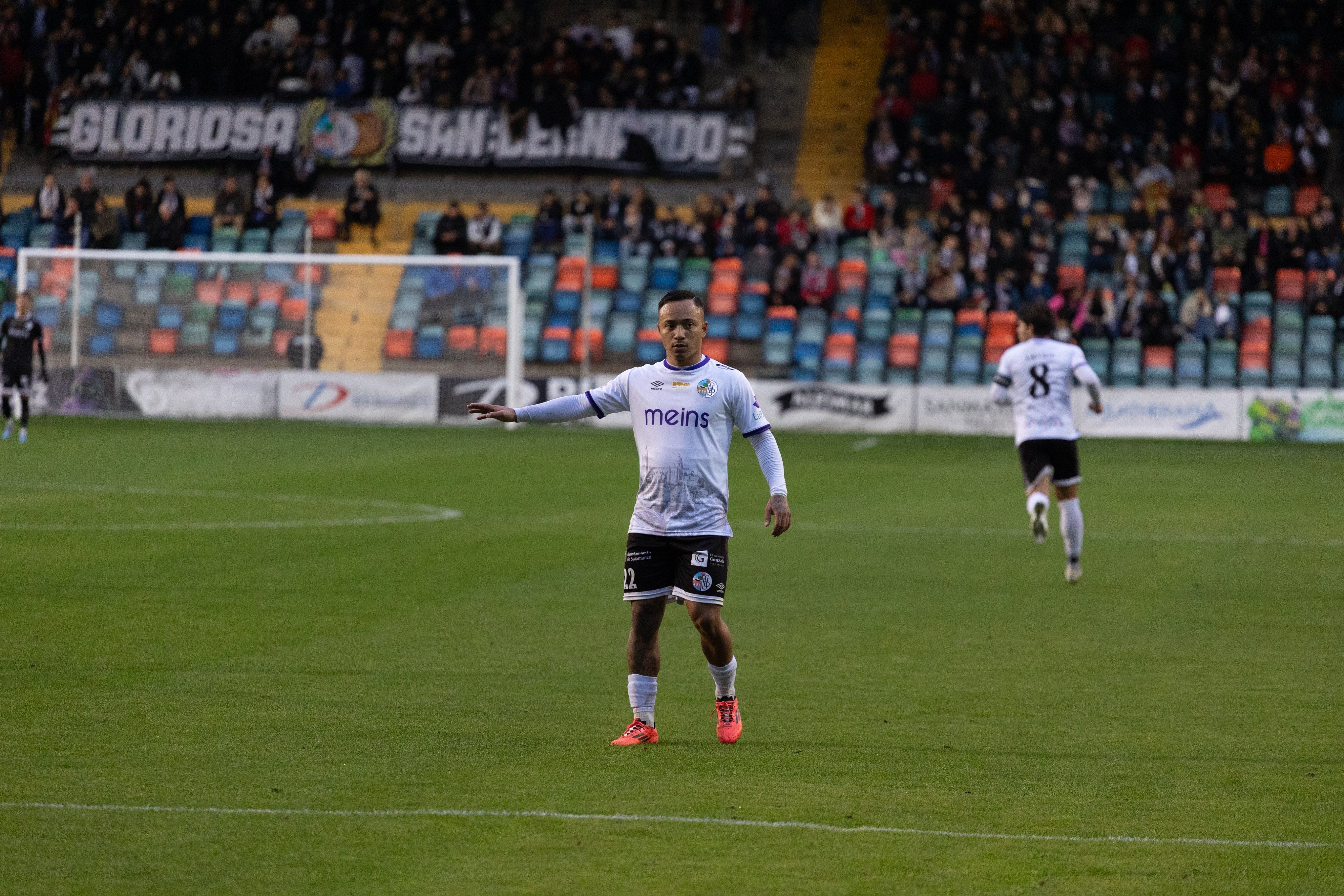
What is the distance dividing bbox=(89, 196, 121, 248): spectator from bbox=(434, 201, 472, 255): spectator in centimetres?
626

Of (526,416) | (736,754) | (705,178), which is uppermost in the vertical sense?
(705,178)

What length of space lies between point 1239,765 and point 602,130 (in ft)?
96.9

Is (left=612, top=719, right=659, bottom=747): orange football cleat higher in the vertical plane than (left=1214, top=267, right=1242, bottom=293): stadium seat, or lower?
lower

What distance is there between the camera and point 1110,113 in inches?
1324

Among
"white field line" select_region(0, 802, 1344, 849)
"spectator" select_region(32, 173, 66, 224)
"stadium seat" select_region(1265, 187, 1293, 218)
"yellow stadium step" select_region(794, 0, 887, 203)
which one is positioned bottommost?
"white field line" select_region(0, 802, 1344, 849)

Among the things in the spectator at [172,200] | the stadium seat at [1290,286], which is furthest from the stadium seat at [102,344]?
the stadium seat at [1290,286]

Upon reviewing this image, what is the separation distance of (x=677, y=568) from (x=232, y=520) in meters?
9.16

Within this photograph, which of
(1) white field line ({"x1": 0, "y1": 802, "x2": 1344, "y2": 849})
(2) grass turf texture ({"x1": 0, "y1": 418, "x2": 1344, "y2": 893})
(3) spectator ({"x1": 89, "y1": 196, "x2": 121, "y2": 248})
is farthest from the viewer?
(3) spectator ({"x1": 89, "y1": 196, "x2": 121, "y2": 248})

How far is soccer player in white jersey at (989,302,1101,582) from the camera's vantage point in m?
12.9

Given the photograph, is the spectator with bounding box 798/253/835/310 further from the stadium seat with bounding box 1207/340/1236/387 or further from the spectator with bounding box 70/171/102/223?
the spectator with bounding box 70/171/102/223

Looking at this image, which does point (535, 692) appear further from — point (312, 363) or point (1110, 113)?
point (1110, 113)

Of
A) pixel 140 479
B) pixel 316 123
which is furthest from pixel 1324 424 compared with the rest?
pixel 316 123

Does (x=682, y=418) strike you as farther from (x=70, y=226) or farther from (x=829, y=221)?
(x=70, y=226)

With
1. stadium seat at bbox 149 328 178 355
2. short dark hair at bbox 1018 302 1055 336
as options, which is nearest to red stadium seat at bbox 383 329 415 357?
stadium seat at bbox 149 328 178 355
